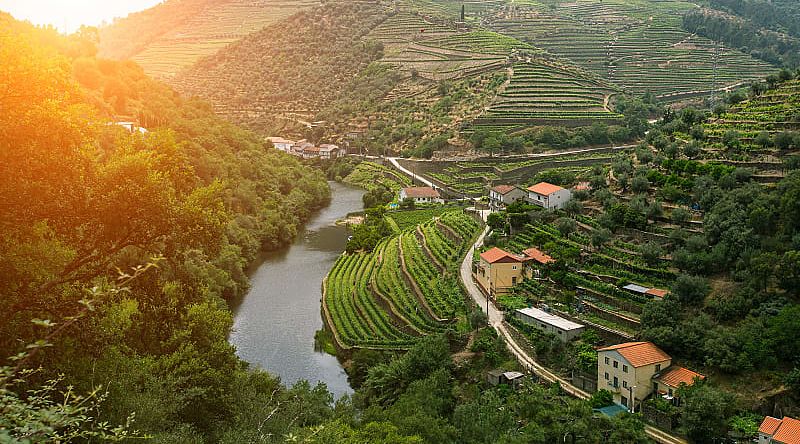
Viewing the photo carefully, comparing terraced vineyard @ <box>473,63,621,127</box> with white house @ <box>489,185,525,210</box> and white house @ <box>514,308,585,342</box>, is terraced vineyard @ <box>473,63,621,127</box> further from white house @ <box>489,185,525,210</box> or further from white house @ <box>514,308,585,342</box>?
white house @ <box>514,308,585,342</box>

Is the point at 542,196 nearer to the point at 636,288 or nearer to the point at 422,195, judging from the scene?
the point at 636,288

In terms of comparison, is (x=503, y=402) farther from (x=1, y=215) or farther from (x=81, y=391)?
(x=1, y=215)

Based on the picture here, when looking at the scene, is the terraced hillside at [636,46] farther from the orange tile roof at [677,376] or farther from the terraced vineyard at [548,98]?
the orange tile roof at [677,376]

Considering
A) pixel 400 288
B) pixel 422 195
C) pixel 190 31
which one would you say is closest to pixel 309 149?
pixel 422 195

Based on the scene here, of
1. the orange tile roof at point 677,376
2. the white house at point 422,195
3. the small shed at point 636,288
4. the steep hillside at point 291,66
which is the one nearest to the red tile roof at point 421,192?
the white house at point 422,195

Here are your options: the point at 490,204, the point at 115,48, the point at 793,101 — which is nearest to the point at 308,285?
the point at 490,204

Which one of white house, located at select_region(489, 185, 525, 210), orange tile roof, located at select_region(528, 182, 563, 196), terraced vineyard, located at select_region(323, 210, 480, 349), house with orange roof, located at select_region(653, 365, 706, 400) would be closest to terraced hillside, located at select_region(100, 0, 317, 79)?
white house, located at select_region(489, 185, 525, 210)
